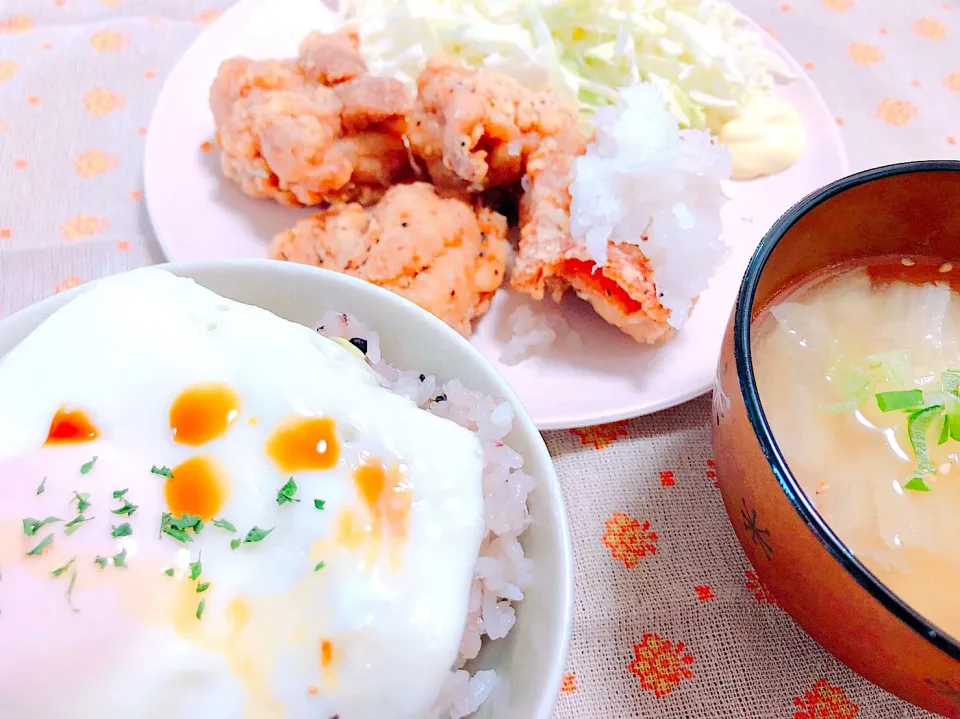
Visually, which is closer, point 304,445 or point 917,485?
point 304,445

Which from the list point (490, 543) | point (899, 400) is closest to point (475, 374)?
point (490, 543)

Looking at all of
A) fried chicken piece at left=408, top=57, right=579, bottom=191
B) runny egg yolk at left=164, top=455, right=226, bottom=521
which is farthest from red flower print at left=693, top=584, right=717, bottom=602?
fried chicken piece at left=408, top=57, right=579, bottom=191

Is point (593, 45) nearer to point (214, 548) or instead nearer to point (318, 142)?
point (318, 142)

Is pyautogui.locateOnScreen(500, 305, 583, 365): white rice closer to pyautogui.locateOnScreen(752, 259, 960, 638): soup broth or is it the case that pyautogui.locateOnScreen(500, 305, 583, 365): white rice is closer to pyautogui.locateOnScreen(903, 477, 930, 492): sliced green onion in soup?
pyautogui.locateOnScreen(752, 259, 960, 638): soup broth

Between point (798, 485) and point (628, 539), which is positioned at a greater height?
point (798, 485)

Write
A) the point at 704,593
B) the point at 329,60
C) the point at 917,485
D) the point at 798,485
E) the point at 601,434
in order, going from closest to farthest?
the point at 798,485 → the point at 917,485 → the point at 704,593 → the point at 601,434 → the point at 329,60

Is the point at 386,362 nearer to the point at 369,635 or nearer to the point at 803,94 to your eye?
the point at 369,635
